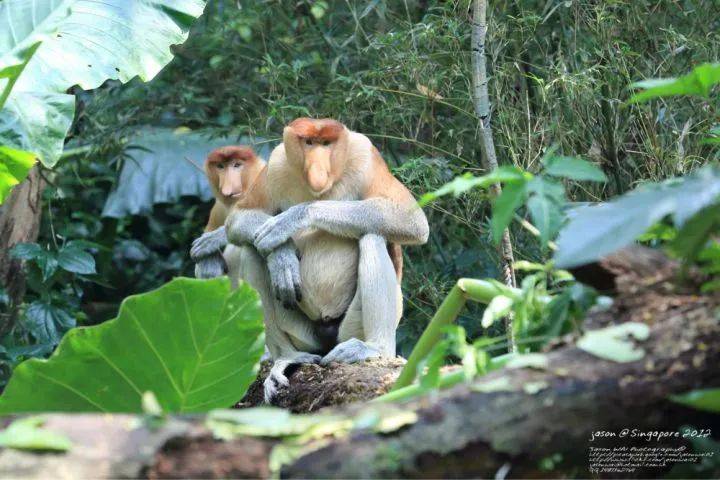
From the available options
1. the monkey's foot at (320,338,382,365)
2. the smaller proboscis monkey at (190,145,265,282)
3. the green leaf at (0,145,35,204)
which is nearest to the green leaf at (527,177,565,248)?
the green leaf at (0,145,35,204)

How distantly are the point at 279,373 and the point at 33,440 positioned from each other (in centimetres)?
339

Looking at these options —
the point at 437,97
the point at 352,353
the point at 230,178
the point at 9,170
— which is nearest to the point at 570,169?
the point at 9,170

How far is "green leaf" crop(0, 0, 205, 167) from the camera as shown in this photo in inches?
201

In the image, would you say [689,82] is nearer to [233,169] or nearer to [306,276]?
[306,276]

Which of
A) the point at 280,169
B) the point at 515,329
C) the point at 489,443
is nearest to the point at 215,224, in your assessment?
the point at 280,169

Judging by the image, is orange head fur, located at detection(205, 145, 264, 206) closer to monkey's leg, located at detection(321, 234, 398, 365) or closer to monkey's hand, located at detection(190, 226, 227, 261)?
monkey's hand, located at detection(190, 226, 227, 261)

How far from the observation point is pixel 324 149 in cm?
520

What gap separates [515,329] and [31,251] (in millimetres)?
5458

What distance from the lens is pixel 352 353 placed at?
507 centimetres

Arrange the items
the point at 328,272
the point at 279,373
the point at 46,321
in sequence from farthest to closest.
Result: the point at 46,321, the point at 328,272, the point at 279,373

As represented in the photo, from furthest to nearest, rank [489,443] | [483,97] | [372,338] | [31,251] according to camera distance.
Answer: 1. [31,251]
2. [483,97]
3. [372,338]
4. [489,443]

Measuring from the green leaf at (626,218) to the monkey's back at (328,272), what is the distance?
3.56 m

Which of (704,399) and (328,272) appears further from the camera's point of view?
(328,272)

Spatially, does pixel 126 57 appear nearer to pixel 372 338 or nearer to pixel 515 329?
pixel 372 338
